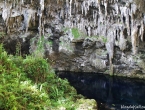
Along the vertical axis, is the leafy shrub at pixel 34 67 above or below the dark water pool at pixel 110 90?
above

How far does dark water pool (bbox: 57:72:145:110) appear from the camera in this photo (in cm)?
1479

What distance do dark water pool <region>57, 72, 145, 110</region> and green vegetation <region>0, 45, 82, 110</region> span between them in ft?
9.26

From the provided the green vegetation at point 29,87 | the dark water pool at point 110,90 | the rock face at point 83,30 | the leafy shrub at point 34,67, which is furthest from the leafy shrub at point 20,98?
the rock face at point 83,30

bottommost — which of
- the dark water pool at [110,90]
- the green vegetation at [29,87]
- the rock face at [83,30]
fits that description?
the dark water pool at [110,90]

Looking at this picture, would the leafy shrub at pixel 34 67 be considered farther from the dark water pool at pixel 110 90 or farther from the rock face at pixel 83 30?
the rock face at pixel 83 30

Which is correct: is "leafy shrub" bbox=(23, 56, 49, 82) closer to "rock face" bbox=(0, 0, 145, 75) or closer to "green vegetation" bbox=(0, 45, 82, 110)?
"green vegetation" bbox=(0, 45, 82, 110)

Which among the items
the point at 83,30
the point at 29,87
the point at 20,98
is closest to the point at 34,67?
the point at 29,87

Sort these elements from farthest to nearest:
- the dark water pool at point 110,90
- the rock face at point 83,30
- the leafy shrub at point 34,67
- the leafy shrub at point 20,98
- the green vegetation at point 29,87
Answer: the rock face at point 83,30 → the dark water pool at point 110,90 → the leafy shrub at point 34,67 → the green vegetation at point 29,87 → the leafy shrub at point 20,98

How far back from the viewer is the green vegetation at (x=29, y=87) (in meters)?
6.02

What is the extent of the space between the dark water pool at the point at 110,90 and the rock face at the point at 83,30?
1774 millimetres

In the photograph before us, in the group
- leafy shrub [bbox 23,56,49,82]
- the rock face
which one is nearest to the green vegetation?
leafy shrub [bbox 23,56,49,82]

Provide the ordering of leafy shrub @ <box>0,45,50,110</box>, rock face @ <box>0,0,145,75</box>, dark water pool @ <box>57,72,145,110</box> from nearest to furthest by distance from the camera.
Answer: leafy shrub @ <box>0,45,50,110</box> < dark water pool @ <box>57,72,145,110</box> < rock face @ <box>0,0,145,75</box>

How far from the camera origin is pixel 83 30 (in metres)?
24.0

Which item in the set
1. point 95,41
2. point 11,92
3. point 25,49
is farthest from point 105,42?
point 11,92
